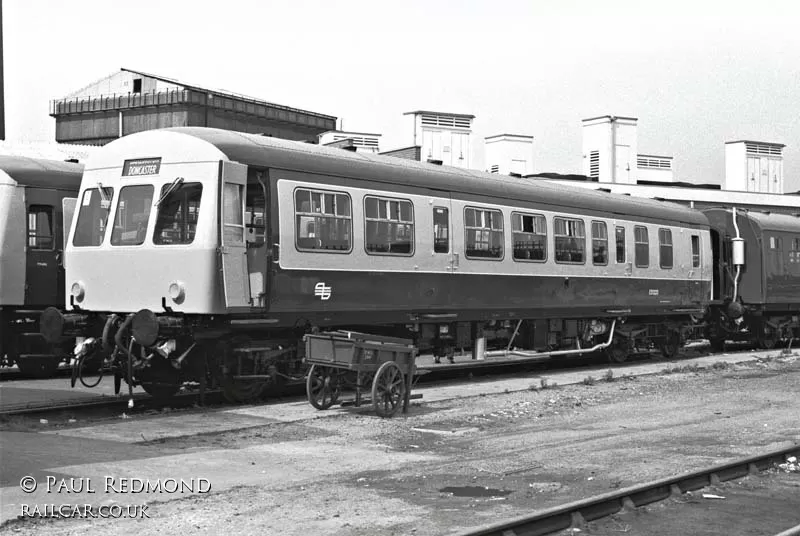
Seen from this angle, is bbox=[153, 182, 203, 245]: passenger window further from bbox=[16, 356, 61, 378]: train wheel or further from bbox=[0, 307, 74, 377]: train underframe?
bbox=[16, 356, 61, 378]: train wheel

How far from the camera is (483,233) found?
18219 mm

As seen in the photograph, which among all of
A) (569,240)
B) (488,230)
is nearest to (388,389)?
(488,230)

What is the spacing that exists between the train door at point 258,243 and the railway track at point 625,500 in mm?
6737

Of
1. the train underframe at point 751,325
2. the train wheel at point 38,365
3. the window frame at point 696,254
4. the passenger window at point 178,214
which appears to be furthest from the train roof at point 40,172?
the train underframe at point 751,325

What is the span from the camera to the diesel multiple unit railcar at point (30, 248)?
17062mm

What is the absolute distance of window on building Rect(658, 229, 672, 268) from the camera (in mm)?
23438

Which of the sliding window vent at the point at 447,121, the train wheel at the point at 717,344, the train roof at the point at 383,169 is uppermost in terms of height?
the sliding window vent at the point at 447,121

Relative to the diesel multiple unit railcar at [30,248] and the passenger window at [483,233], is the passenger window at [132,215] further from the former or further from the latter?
the passenger window at [483,233]

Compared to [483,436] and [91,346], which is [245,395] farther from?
[483,436]

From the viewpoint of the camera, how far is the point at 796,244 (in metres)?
28.9

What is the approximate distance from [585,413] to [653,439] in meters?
2.43

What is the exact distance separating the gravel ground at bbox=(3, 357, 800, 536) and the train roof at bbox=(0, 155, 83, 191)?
697 centimetres

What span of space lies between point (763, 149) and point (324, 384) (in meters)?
43.2

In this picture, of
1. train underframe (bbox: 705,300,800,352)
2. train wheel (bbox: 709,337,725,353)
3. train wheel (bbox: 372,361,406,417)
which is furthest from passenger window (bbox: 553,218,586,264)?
train wheel (bbox: 709,337,725,353)
